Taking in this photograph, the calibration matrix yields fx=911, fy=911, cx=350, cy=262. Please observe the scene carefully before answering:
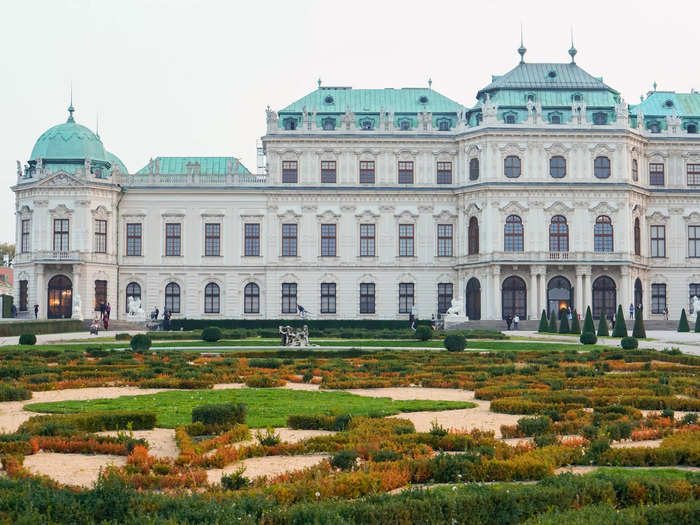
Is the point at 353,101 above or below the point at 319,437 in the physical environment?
above

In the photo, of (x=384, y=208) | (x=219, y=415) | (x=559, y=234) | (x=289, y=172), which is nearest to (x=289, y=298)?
(x=289, y=172)

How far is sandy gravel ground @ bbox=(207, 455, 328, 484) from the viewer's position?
1029 centimetres

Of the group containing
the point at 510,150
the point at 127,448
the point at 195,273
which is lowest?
the point at 127,448

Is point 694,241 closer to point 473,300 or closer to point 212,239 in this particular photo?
point 473,300

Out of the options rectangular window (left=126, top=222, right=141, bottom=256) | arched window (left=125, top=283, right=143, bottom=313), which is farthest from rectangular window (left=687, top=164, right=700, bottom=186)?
arched window (left=125, top=283, right=143, bottom=313)

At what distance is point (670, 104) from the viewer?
6303 centimetres

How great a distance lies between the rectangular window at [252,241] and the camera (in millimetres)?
61375

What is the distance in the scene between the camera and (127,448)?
11.4m

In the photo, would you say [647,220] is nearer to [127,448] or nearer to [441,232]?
[441,232]

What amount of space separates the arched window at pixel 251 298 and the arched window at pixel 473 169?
1610 centimetres

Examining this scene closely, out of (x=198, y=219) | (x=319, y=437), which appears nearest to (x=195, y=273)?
(x=198, y=219)

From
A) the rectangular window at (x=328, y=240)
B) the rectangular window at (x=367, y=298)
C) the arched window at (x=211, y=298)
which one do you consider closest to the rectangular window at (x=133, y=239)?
the arched window at (x=211, y=298)

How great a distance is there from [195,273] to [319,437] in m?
49.9

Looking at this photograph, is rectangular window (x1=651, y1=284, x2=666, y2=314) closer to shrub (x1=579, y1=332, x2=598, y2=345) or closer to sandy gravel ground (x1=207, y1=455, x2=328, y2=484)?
shrub (x1=579, y1=332, x2=598, y2=345)
